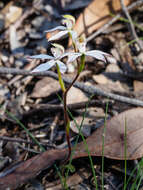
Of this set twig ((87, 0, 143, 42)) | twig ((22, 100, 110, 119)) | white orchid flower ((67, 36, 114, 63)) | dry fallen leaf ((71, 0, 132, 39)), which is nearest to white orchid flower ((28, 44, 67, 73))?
white orchid flower ((67, 36, 114, 63))

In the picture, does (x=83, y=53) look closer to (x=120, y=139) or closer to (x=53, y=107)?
(x=120, y=139)

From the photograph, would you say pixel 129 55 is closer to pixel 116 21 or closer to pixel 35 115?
pixel 116 21

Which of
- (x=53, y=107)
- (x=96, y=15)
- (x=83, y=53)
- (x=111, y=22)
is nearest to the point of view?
(x=83, y=53)

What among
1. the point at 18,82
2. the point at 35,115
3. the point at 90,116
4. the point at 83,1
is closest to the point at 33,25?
the point at 83,1

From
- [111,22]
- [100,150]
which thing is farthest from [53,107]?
[111,22]

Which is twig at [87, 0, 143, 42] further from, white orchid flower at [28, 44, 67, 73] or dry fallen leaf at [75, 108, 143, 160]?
white orchid flower at [28, 44, 67, 73]

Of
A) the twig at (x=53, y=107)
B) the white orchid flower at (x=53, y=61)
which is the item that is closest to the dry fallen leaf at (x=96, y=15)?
the twig at (x=53, y=107)

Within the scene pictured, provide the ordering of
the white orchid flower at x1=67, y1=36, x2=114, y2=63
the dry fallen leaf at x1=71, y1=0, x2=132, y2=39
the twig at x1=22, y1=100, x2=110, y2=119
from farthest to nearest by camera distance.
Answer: the dry fallen leaf at x1=71, y1=0, x2=132, y2=39 → the twig at x1=22, y1=100, x2=110, y2=119 → the white orchid flower at x1=67, y1=36, x2=114, y2=63
